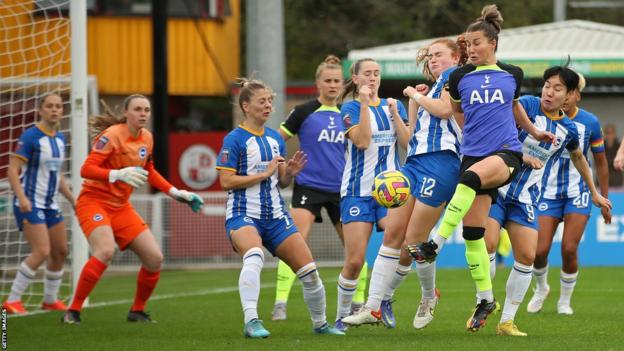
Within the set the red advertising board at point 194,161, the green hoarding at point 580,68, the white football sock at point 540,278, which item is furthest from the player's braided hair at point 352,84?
the red advertising board at point 194,161

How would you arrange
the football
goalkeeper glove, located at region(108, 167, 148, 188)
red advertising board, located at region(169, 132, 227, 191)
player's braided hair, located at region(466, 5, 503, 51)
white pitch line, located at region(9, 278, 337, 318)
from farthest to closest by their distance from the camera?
red advertising board, located at region(169, 132, 227, 191) < white pitch line, located at region(9, 278, 337, 318) < goalkeeper glove, located at region(108, 167, 148, 188) < the football < player's braided hair, located at region(466, 5, 503, 51)

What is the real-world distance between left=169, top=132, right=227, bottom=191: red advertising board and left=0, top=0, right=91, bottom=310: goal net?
25.3 ft

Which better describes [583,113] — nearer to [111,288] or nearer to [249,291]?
[249,291]

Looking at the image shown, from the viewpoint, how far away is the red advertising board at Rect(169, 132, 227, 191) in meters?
24.0

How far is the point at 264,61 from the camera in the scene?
20469 mm

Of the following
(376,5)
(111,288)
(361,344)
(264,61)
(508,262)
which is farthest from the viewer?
(376,5)

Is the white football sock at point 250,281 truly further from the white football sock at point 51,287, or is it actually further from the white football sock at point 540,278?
the white football sock at point 51,287

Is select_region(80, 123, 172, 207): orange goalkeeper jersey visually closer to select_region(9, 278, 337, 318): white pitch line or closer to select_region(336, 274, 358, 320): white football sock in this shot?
select_region(9, 278, 337, 318): white pitch line

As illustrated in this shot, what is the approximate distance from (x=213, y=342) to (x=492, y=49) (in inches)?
116

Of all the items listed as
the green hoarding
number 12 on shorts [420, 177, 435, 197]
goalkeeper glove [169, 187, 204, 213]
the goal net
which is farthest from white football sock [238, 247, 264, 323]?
the green hoarding

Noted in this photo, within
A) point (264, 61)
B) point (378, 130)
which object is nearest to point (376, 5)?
point (264, 61)

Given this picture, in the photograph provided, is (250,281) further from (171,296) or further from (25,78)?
(25,78)

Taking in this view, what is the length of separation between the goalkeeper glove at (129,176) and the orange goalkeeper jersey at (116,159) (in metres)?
0.25

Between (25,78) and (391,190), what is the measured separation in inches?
267
